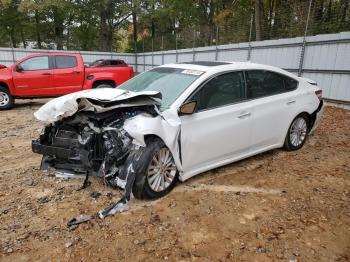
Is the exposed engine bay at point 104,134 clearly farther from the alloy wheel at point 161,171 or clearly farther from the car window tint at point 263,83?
the car window tint at point 263,83

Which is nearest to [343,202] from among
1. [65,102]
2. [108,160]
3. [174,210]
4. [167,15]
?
[174,210]

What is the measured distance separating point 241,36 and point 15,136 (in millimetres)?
10391

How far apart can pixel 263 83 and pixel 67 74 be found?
7.52 meters

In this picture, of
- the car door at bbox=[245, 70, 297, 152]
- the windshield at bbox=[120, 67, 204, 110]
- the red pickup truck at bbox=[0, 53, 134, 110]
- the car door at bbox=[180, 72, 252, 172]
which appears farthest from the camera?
the red pickup truck at bbox=[0, 53, 134, 110]

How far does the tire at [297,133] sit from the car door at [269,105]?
206 mm

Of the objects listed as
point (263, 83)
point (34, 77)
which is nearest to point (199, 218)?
point (263, 83)

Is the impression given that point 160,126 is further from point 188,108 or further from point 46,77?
point 46,77

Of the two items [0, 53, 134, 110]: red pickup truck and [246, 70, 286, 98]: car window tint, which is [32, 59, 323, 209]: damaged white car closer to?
[246, 70, 286, 98]: car window tint

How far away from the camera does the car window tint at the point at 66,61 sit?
10.5 m

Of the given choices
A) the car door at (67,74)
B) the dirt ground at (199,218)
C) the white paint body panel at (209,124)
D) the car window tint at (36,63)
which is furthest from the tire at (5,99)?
the white paint body panel at (209,124)

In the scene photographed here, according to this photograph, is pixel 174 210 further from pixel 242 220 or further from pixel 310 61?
pixel 310 61

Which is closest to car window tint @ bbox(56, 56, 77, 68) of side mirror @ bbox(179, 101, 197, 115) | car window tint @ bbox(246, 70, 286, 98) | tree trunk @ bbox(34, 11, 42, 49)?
car window tint @ bbox(246, 70, 286, 98)

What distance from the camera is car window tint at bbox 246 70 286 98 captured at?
4.75 meters

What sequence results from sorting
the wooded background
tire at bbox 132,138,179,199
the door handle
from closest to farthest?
tire at bbox 132,138,179,199
the door handle
the wooded background
